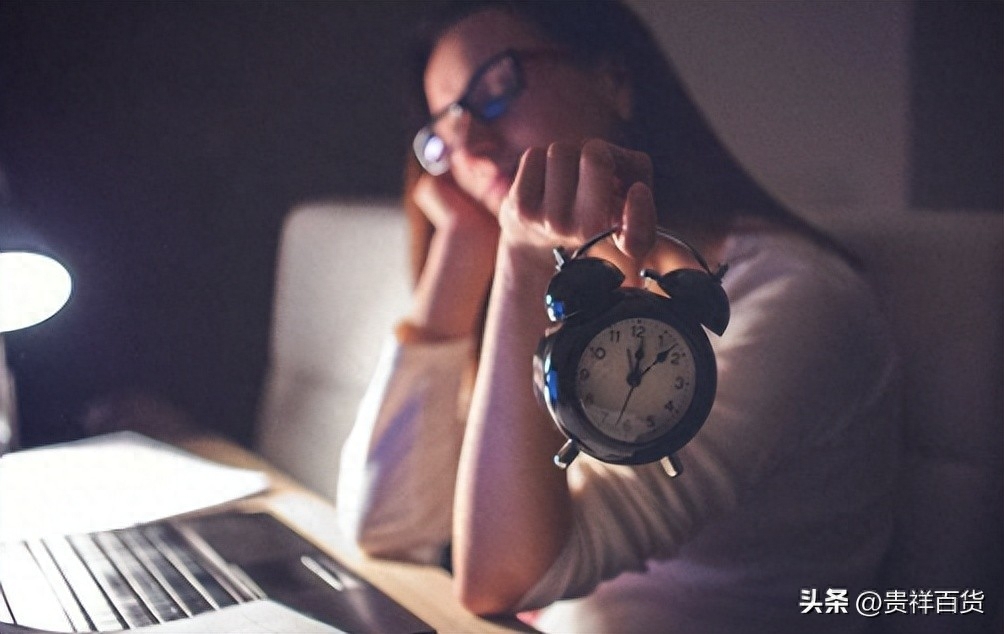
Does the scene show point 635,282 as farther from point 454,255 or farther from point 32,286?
point 32,286

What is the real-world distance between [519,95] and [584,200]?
0.43 ft

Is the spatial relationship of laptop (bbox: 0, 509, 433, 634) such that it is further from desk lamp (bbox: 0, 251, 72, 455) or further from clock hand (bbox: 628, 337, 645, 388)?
clock hand (bbox: 628, 337, 645, 388)

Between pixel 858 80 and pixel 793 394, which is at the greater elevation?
pixel 858 80

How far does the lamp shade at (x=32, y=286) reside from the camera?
95cm

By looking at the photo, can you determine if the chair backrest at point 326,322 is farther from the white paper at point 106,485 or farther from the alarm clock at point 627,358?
the alarm clock at point 627,358

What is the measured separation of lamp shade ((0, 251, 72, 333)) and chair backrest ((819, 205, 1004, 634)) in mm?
787

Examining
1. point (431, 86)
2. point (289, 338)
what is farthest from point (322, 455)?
point (431, 86)

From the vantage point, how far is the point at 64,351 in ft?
3.20

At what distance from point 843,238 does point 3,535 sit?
2.96 feet

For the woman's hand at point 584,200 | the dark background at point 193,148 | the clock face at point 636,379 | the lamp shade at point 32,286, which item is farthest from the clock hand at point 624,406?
the lamp shade at point 32,286

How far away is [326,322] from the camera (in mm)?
994

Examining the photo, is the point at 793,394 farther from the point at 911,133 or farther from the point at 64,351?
the point at 64,351

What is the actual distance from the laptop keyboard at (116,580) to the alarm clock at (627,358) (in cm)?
38

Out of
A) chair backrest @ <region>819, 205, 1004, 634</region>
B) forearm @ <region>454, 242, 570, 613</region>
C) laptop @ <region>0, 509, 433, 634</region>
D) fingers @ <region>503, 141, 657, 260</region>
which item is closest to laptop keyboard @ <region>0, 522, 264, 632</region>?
laptop @ <region>0, 509, 433, 634</region>
